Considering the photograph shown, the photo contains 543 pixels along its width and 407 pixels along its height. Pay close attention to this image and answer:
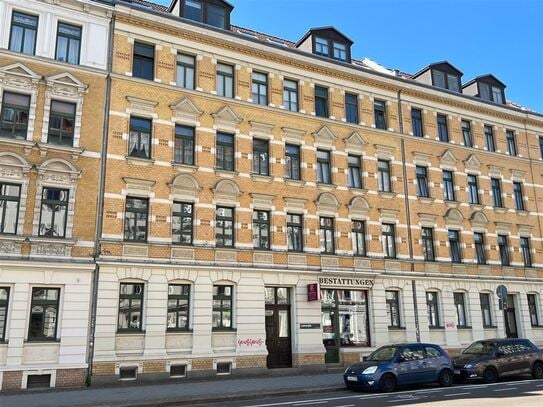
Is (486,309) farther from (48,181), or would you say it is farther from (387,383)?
(48,181)

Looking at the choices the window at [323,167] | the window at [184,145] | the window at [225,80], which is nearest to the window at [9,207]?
the window at [184,145]

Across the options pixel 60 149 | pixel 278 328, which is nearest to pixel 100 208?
pixel 60 149

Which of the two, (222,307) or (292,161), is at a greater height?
(292,161)

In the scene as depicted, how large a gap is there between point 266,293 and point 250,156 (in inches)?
241

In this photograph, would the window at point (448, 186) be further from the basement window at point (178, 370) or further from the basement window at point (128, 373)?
the basement window at point (128, 373)

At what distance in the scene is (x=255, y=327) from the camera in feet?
70.0

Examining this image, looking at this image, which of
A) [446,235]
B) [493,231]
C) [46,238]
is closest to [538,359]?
[446,235]

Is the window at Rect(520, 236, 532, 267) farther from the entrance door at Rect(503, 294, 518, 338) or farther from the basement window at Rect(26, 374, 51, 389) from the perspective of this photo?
the basement window at Rect(26, 374, 51, 389)

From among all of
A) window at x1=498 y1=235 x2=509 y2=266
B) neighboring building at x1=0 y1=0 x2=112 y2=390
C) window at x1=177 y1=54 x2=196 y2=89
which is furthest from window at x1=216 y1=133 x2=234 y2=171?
window at x1=498 y1=235 x2=509 y2=266

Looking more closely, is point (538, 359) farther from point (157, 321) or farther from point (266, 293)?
point (157, 321)

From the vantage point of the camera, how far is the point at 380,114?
2766cm

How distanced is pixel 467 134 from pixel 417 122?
3718 millimetres

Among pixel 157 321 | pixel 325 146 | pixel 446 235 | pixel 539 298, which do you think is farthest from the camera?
pixel 539 298

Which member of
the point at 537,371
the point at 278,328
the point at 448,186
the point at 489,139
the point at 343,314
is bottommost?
the point at 537,371
